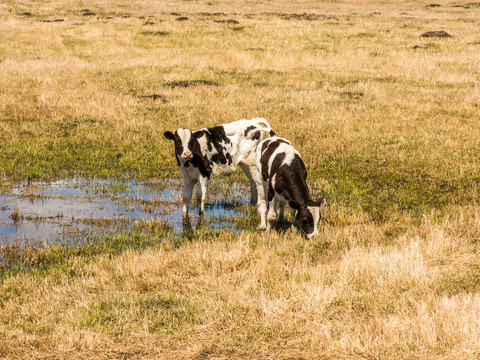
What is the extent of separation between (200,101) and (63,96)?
514cm

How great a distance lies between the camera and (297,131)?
58.9 ft

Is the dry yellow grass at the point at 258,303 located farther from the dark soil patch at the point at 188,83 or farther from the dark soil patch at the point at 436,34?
the dark soil patch at the point at 436,34

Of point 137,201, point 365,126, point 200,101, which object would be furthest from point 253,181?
point 200,101

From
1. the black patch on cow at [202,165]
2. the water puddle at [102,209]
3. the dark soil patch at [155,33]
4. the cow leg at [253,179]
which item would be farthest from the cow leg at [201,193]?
the dark soil patch at [155,33]

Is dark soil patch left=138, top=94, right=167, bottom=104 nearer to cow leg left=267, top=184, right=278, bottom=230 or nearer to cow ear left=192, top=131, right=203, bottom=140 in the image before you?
cow ear left=192, top=131, right=203, bottom=140

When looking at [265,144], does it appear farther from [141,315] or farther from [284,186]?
[141,315]

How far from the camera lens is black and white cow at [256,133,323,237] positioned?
9641 millimetres

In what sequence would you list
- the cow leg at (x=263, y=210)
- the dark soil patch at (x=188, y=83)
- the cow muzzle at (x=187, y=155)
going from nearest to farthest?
the cow leg at (x=263, y=210) < the cow muzzle at (x=187, y=155) < the dark soil patch at (x=188, y=83)

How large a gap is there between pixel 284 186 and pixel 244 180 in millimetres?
4135

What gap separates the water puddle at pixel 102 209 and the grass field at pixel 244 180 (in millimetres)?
721

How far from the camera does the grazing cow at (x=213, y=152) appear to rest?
39.2 ft

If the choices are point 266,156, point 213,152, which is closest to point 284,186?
point 266,156

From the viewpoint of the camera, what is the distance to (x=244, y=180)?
1442 centimetres

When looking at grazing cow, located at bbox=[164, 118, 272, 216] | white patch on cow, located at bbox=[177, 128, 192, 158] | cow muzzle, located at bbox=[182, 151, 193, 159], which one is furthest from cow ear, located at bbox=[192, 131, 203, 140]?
cow muzzle, located at bbox=[182, 151, 193, 159]
